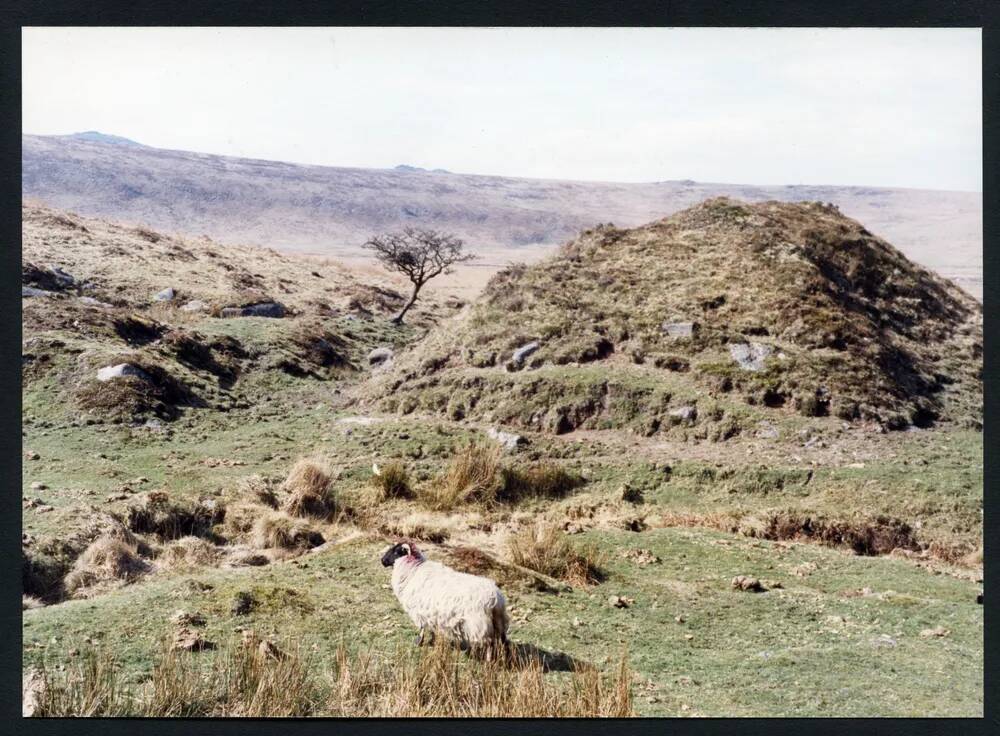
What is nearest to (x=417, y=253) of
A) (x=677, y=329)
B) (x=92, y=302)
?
(x=92, y=302)

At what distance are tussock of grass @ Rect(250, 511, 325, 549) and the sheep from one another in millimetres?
2696

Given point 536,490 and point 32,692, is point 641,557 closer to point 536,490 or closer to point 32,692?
point 536,490

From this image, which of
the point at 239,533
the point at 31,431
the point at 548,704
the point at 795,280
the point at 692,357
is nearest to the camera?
the point at 548,704

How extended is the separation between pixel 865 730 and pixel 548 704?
2.69 meters

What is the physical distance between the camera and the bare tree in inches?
741

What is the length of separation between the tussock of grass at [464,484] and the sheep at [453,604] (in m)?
3.04

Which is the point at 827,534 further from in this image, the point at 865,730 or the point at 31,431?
the point at 31,431

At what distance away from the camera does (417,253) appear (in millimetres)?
19422

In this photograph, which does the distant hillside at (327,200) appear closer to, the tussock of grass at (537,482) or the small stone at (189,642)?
the tussock of grass at (537,482)

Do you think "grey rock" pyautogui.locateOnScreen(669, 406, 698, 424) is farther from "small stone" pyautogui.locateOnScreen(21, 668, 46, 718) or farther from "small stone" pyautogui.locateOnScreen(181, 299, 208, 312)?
"small stone" pyautogui.locateOnScreen(181, 299, 208, 312)

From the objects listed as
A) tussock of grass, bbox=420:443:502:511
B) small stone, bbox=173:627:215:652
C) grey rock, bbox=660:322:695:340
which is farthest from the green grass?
grey rock, bbox=660:322:695:340

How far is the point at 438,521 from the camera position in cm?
955
